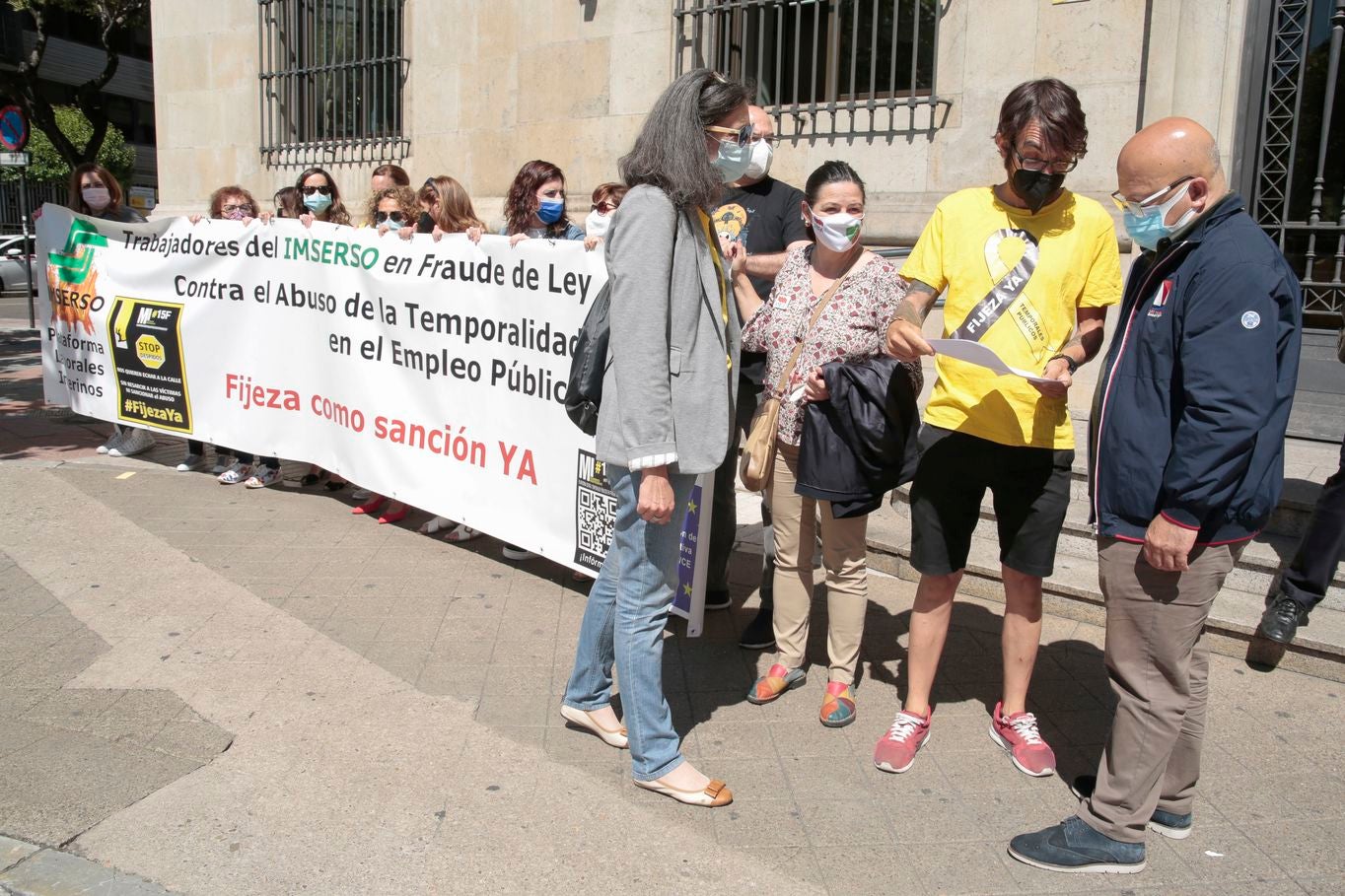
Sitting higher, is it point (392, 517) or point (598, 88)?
point (598, 88)

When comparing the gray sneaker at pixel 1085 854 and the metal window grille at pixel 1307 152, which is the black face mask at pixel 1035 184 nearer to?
the gray sneaker at pixel 1085 854

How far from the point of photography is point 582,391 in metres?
3.39

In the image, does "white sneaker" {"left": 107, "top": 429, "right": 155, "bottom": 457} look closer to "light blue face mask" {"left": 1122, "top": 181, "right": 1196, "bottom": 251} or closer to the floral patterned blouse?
the floral patterned blouse

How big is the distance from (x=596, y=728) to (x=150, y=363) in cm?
490

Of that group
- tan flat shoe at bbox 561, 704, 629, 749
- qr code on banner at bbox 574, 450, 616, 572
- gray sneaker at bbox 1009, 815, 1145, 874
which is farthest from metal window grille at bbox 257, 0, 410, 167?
gray sneaker at bbox 1009, 815, 1145, 874

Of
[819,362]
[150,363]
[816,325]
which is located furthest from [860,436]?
[150,363]

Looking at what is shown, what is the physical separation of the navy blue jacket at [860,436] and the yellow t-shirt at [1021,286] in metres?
0.22

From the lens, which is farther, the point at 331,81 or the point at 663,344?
the point at 331,81

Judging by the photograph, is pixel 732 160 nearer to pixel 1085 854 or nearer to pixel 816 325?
pixel 816 325

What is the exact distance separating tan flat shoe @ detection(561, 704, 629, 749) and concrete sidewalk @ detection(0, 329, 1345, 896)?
0.12 ft

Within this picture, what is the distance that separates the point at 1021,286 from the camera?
3.42 m

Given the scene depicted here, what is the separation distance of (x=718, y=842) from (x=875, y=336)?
5.58ft

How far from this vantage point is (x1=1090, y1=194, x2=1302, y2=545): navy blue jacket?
2746mm

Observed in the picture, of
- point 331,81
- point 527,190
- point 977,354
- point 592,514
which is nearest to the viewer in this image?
point 977,354
